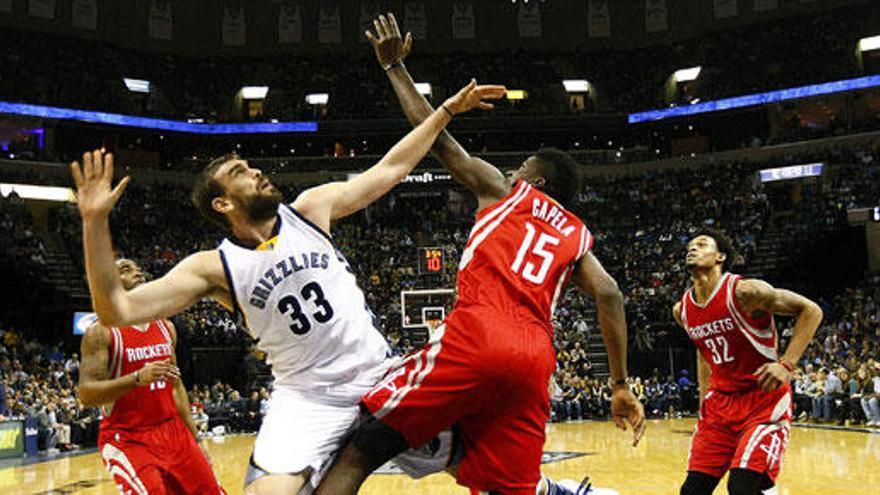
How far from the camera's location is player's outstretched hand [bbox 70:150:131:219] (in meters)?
3.18

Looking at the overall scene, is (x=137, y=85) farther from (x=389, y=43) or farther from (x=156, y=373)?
(x=389, y=43)

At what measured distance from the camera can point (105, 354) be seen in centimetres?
569

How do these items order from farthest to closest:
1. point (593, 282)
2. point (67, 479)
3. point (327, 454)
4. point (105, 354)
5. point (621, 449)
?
point (621, 449)
point (67, 479)
point (105, 354)
point (593, 282)
point (327, 454)

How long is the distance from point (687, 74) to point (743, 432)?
32625mm

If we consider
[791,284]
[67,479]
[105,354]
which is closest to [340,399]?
[105,354]

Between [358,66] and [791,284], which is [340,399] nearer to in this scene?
[791,284]

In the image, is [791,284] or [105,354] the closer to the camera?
[105,354]

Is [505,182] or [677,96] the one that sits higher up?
[677,96]

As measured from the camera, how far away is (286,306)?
3.75 m

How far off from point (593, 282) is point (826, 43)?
33.7m

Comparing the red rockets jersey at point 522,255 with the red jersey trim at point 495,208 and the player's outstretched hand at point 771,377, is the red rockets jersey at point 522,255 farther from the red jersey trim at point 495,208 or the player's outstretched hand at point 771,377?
the player's outstretched hand at point 771,377

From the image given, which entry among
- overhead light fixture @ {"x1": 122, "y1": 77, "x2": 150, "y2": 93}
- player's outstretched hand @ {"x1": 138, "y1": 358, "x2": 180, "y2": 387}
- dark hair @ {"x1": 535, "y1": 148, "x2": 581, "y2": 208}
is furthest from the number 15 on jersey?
overhead light fixture @ {"x1": 122, "y1": 77, "x2": 150, "y2": 93}

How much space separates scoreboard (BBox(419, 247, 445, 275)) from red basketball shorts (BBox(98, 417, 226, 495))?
15.5m

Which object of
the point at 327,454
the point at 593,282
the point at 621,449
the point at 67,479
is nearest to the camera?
the point at 327,454
